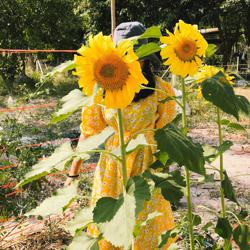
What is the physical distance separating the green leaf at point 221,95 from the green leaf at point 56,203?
47cm

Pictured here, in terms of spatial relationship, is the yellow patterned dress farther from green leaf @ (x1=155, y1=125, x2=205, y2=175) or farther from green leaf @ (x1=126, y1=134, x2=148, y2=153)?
green leaf @ (x1=155, y1=125, x2=205, y2=175)

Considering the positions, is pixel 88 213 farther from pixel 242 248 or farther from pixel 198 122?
pixel 198 122

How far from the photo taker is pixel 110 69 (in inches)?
34.6

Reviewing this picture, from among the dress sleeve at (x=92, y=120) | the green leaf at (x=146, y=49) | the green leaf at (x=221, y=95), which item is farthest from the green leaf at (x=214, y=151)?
the dress sleeve at (x=92, y=120)

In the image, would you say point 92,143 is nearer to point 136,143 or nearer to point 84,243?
point 136,143

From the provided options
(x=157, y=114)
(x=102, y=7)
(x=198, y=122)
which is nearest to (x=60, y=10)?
(x=102, y=7)

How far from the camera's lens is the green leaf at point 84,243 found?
113cm

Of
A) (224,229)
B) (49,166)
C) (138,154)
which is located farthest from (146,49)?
(138,154)

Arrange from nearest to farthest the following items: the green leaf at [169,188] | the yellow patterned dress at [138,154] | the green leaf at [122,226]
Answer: the green leaf at [122,226] < the green leaf at [169,188] < the yellow patterned dress at [138,154]

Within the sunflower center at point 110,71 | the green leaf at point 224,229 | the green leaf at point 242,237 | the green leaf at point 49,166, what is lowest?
the green leaf at point 242,237

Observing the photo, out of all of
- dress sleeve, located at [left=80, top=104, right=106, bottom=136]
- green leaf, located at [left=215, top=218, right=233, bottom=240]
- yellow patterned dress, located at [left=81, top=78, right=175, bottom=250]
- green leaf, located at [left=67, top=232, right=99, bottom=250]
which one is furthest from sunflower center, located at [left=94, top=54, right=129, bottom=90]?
dress sleeve, located at [left=80, top=104, right=106, bottom=136]

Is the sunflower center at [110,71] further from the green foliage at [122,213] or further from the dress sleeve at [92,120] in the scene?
the dress sleeve at [92,120]

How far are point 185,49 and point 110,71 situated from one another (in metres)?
0.30

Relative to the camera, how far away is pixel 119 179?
5.93 feet
